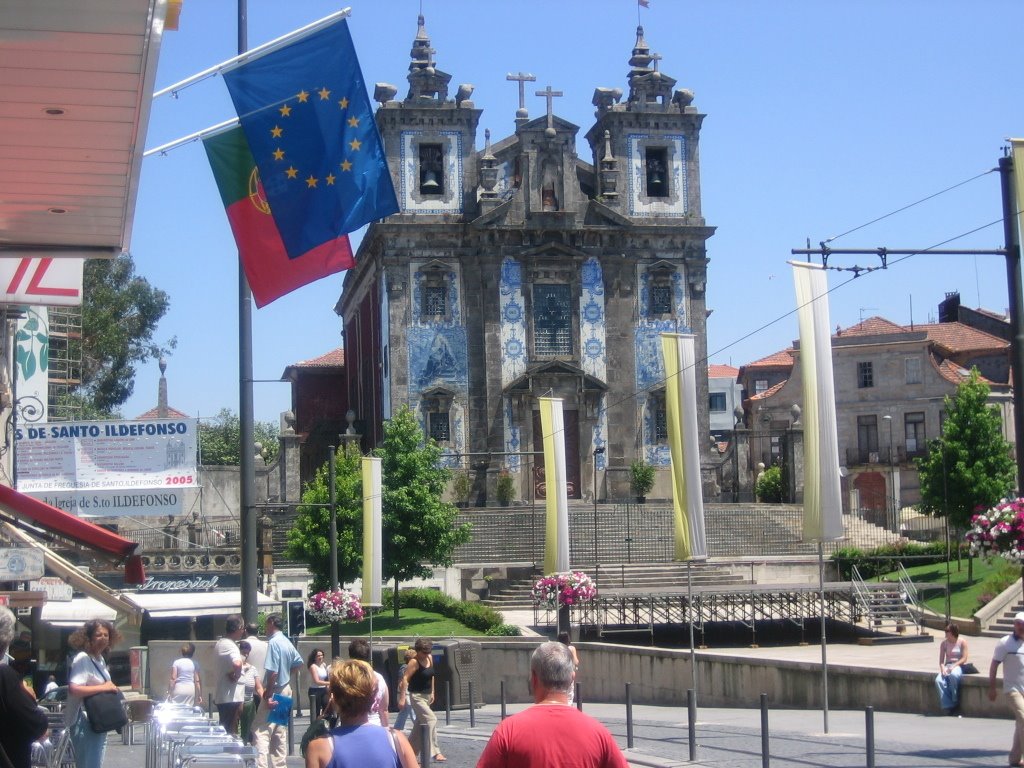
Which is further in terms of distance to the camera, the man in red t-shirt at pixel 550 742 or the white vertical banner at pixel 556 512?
the white vertical banner at pixel 556 512

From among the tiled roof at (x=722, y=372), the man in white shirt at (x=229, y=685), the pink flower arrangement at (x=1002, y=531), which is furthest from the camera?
the tiled roof at (x=722, y=372)

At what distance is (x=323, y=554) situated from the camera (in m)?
44.8

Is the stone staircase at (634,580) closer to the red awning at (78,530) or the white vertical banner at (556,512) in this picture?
the white vertical banner at (556,512)

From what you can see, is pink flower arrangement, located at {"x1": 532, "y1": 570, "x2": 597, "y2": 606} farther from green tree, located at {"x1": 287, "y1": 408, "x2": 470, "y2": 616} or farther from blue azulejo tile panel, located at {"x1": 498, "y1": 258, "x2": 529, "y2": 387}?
blue azulejo tile panel, located at {"x1": 498, "y1": 258, "x2": 529, "y2": 387}

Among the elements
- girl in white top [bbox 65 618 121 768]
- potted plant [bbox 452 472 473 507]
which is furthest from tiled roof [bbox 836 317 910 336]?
girl in white top [bbox 65 618 121 768]

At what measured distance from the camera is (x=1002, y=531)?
649 inches

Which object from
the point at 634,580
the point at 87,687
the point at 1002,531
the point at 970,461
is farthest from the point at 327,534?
the point at 87,687

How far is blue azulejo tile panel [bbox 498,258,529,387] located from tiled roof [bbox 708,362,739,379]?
4572 centimetres

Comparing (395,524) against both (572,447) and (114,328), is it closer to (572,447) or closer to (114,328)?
(572,447)

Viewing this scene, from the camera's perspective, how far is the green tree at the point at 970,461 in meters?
46.7

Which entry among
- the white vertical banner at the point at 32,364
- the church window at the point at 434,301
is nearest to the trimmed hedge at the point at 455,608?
the white vertical banner at the point at 32,364

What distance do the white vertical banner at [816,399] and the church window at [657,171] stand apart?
38246 millimetres

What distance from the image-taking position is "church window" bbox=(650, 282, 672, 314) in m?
57.6

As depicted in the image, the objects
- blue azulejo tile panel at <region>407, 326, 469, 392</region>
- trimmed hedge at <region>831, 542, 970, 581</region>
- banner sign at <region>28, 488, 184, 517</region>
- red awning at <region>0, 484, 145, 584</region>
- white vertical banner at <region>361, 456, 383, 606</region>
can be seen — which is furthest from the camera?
blue azulejo tile panel at <region>407, 326, 469, 392</region>
